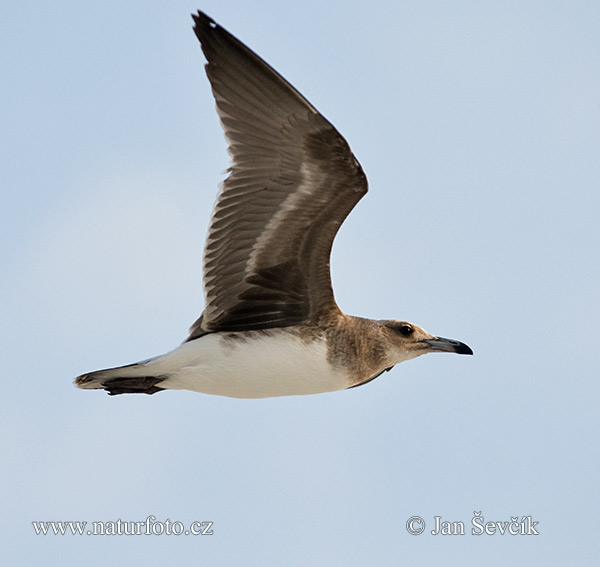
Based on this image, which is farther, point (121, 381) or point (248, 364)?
point (121, 381)

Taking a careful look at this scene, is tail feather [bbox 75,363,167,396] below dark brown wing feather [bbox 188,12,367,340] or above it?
below

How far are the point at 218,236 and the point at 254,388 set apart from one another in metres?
1.53

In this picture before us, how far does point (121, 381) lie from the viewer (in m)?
11.9

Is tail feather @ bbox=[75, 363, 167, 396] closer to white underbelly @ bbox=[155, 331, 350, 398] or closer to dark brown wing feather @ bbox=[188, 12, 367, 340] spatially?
white underbelly @ bbox=[155, 331, 350, 398]

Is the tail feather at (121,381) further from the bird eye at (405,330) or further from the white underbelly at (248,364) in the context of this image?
the bird eye at (405,330)

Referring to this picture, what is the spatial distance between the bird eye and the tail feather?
98.8 inches

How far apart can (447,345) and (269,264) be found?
2372 mm

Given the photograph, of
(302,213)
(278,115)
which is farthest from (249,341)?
(278,115)

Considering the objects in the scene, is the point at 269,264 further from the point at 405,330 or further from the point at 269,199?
the point at 405,330

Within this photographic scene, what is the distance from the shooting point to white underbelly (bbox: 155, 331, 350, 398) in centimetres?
1176

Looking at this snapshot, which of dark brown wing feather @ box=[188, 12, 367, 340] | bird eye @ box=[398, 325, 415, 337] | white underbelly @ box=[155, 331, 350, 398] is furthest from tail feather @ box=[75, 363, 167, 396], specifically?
bird eye @ box=[398, 325, 415, 337]

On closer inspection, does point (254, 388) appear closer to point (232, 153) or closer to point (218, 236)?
point (218, 236)

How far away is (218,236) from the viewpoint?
11500 millimetres

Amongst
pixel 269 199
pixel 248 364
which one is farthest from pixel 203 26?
pixel 248 364
